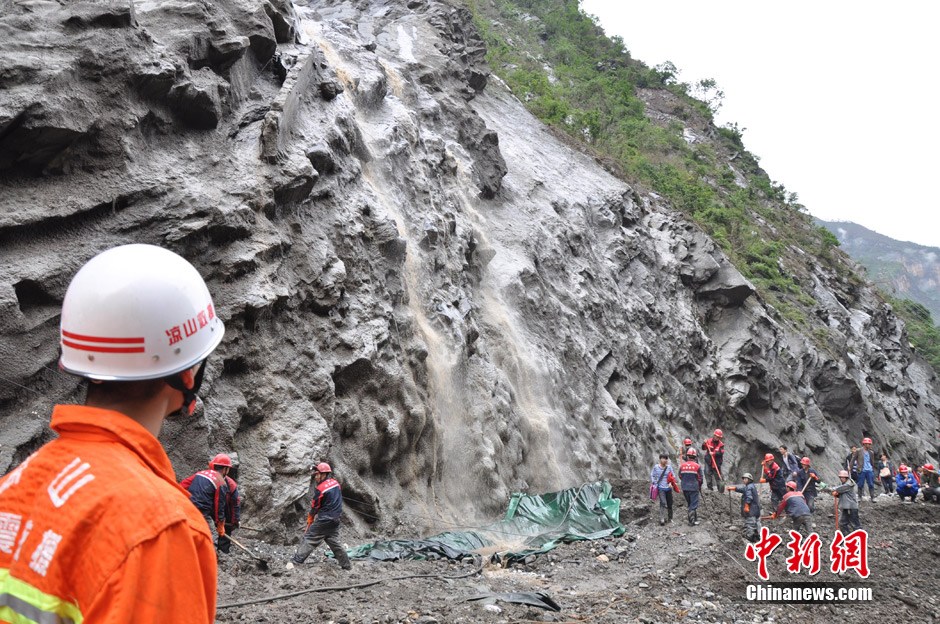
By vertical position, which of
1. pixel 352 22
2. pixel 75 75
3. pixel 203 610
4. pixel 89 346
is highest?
pixel 352 22

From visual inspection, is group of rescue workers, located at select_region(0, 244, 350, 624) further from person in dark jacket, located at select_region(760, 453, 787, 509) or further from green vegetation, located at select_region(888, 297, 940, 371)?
green vegetation, located at select_region(888, 297, 940, 371)

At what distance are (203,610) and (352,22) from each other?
25.9m

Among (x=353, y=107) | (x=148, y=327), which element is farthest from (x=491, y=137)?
(x=148, y=327)

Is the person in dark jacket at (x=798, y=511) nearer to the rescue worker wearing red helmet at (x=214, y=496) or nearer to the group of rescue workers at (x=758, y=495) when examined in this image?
the group of rescue workers at (x=758, y=495)

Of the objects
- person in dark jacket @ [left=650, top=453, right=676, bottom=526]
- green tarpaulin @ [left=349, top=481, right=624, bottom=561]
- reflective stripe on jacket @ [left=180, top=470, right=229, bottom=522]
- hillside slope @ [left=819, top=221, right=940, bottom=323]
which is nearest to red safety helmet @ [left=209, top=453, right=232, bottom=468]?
reflective stripe on jacket @ [left=180, top=470, right=229, bottom=522]

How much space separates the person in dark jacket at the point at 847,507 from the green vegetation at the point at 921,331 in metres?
42.6

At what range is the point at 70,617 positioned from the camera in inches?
58.9

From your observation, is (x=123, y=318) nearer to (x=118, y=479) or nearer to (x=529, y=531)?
(x=118, y=479)

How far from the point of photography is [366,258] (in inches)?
544

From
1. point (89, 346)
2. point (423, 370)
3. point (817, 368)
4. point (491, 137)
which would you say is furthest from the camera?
point (817, 368)

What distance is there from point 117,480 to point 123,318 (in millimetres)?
408

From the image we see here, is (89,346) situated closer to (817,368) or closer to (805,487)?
(805,487)

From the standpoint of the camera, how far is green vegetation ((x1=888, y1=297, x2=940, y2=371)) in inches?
2071

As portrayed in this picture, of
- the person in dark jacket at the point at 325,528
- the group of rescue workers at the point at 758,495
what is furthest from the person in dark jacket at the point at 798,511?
the person in dark jacket at the point at 325,528
